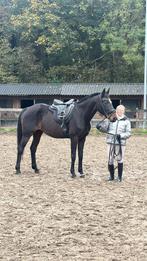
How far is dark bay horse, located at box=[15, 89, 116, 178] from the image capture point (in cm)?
920

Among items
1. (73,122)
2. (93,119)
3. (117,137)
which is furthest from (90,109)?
(93,119)

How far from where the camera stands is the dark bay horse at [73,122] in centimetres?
920

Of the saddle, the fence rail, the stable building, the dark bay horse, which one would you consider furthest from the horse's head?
the stable building

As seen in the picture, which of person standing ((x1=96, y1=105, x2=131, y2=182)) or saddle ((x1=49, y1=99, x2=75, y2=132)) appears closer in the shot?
person standing ((x1=96, y1=105, x2=131, y2=182))

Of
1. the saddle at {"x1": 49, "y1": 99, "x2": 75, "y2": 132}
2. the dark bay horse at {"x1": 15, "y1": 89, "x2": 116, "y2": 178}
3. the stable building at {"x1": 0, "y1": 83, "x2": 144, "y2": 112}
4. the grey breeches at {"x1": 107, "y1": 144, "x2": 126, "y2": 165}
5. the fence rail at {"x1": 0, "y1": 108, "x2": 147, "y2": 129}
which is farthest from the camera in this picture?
the stable building at {"x1": 0, "y1": 83, "x2": 144, "y2": 112}

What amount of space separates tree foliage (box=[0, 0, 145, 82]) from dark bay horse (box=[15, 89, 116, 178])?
86.7ft

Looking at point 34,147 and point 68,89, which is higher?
point 68,89

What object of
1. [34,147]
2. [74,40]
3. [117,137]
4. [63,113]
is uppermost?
[74,40]

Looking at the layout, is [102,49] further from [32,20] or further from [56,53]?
[32,20]

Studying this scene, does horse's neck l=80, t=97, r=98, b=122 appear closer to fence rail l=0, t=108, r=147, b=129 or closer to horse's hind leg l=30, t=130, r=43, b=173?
horse's hind leg l=30, t=130, r=43, b=173

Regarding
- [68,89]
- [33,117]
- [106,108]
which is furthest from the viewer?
[68,89]

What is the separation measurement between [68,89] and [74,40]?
30.1 ft

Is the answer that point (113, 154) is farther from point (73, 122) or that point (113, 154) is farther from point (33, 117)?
point (33, 117)

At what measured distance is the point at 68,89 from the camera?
30.6 m
